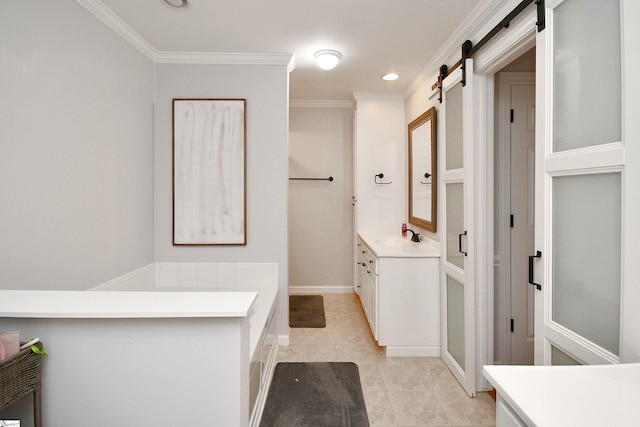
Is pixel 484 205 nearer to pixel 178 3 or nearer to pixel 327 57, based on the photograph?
pixel 327 57

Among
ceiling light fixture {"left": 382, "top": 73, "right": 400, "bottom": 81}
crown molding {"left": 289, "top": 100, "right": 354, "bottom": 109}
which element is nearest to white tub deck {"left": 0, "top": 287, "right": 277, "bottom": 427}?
ceiling light fixture {"left": 382, "top": 73, "right": 400, "bottom": 81}

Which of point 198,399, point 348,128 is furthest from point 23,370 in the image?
point 348,128

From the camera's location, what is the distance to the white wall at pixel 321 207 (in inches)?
188

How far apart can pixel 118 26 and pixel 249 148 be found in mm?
1218

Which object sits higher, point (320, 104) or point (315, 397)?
point (320, 104)

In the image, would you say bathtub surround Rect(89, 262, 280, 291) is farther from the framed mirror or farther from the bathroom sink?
the framed mirror

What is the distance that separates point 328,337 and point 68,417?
232 cm

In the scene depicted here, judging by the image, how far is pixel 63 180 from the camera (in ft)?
6.34

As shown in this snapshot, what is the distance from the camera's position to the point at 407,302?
9.62ft

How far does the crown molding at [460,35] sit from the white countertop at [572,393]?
1.94 m

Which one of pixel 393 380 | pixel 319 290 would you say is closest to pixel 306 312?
pixel 319 290

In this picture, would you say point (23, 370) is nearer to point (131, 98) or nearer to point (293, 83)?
point (131, 98)

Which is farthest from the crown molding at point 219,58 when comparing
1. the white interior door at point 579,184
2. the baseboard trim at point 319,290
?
the baseboard trim at point 319,290

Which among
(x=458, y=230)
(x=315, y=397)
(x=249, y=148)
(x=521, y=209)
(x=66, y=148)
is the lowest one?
(x=315, y=397)
